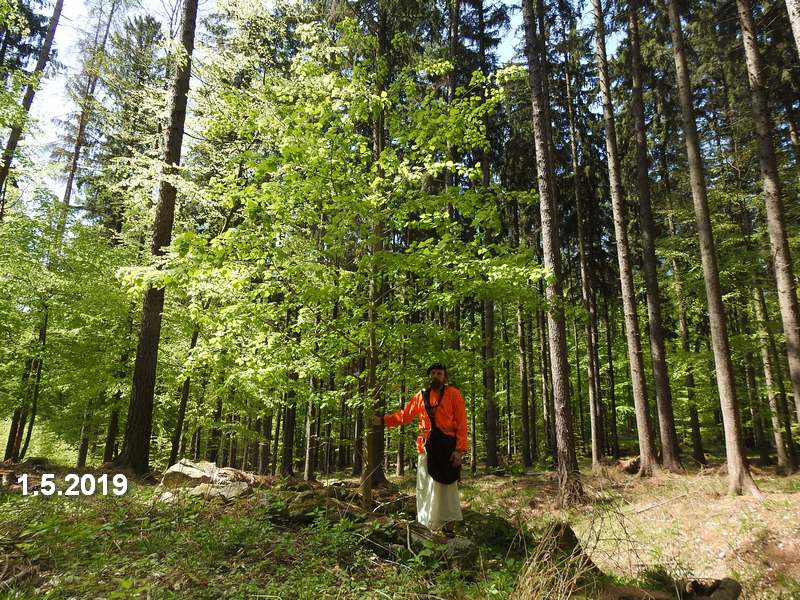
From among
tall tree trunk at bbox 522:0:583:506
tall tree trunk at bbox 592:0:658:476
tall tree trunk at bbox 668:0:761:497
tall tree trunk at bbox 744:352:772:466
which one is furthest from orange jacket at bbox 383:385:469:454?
tall tree trunk at bbox 744:352:772:466

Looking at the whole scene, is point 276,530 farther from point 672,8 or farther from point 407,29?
point 672,8

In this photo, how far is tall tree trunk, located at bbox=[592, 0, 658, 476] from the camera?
12.2m

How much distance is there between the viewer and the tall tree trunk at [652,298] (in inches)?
489

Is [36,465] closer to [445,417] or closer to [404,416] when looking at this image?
[404,416]

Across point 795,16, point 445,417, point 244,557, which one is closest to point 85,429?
point 244,557

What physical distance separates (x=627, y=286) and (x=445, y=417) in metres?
10.2

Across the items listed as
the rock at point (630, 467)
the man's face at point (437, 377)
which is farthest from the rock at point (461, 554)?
the rock at point (630, 467)

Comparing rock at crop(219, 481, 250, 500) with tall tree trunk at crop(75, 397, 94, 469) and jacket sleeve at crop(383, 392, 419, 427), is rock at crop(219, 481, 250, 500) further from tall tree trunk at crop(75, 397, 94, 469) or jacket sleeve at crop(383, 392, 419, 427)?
tall tree trunk at crop(75, 397, 94, 469)

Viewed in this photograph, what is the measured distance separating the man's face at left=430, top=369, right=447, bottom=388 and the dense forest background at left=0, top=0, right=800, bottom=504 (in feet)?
1.76

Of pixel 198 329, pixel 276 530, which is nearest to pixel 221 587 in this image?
pixel 276 530

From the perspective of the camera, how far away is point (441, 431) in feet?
17.1

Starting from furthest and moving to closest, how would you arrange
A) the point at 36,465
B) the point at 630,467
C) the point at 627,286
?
the point at 630,467
the point at 627,286
the point at 36,465

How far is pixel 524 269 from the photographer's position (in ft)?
17.7

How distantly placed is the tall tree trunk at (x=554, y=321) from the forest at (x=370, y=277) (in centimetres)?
6
